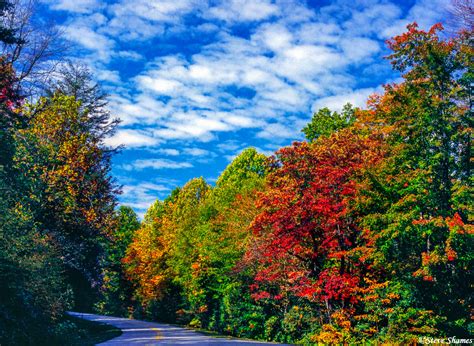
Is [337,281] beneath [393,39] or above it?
beneath

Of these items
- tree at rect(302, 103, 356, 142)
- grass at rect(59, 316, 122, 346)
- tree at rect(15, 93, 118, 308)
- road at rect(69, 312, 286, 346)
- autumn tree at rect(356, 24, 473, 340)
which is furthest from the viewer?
tree at rect(302, 103, 356, 142)

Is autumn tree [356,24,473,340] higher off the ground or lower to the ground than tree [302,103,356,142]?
lower

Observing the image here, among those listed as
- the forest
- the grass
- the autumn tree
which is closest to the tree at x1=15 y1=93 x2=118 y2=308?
the forest

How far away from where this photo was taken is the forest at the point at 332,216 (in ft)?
57.0

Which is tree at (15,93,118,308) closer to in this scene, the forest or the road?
the forest

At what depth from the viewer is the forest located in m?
17.4

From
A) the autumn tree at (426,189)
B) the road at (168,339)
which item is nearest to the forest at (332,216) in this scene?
the autumn tree at (426,189)

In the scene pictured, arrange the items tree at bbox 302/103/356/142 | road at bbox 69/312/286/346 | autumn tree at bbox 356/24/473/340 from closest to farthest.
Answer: autumn tree at bbox 356/24/473/340 < road at bbox 69/312/286/346 < tree at bbox 302/103/356/142

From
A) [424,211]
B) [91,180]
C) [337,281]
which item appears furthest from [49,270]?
[424,211]

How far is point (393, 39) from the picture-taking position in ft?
64.2

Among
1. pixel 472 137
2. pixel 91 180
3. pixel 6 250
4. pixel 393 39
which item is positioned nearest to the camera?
pixel 6 250

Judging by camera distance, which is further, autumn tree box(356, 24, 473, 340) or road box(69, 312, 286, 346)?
road box(69, 312, 286, 346)

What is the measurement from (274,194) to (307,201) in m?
1.82

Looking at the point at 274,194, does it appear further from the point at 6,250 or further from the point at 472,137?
the point at 6,250
